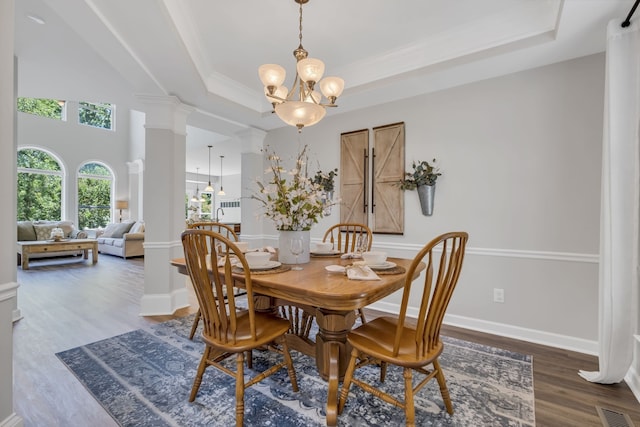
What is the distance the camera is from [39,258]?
6.49 meters

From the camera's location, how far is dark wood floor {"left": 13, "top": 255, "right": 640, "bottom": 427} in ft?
5.41

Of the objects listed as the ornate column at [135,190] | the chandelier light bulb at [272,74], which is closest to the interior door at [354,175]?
the chandelier light bulb at [272,74]

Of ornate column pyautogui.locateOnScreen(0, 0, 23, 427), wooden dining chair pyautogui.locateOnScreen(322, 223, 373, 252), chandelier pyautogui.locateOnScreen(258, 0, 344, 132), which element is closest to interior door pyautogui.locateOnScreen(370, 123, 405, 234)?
wooden dining chair pyautogui.locateOnScreen(322, 223, 373, 252)

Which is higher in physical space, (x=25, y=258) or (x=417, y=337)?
(x=417, y=337)

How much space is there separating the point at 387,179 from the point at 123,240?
651 cm

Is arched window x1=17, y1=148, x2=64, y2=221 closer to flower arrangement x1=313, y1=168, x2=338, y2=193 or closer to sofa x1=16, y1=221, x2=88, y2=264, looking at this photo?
sofa x1=16, y1=221, x2=88, y2=264

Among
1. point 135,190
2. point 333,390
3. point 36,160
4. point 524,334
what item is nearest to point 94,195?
point 135,190

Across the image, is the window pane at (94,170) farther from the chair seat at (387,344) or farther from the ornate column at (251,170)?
the chair seat at (387,344)

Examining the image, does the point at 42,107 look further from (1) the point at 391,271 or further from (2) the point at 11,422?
(1) the point at 391,271

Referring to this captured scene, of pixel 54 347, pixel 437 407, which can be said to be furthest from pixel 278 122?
pixel 437 407

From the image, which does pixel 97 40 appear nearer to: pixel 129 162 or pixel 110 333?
pixel 110 333

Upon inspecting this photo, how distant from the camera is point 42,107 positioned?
8008mm

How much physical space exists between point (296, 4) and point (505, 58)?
70.3 inches

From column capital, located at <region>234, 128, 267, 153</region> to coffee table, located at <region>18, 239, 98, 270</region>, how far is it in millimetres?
4468
